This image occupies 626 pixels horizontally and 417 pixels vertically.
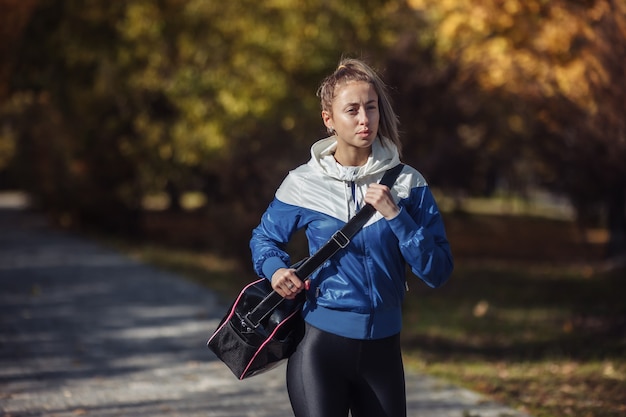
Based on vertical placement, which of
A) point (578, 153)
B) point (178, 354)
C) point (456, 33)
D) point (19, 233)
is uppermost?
point (456, 33)

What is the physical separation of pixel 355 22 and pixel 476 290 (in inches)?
208

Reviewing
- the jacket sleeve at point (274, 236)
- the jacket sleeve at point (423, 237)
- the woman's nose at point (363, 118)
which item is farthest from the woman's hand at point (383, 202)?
the jacket sleeve at point (274, 236)

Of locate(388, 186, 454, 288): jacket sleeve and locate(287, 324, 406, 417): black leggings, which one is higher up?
locate(388, 186, 454, 288): jacket sleeve

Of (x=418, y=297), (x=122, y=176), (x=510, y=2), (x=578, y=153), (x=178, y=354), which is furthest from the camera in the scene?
(x=122, y=176)

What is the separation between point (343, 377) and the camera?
331 cm

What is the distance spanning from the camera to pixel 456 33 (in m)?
14.9

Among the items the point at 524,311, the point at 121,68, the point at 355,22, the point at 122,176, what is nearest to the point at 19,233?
the point at 122,176

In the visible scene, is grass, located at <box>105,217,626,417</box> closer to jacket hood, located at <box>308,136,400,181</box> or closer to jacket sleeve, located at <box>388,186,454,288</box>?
jacket sleeve, located at <box>388,186,454,288</box>

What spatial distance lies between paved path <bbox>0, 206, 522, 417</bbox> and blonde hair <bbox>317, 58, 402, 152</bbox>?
3.50 metres

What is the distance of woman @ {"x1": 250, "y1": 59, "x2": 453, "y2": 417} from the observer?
326cm

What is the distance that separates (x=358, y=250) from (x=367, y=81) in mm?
593

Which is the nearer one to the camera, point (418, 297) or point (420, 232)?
point (420, 232)

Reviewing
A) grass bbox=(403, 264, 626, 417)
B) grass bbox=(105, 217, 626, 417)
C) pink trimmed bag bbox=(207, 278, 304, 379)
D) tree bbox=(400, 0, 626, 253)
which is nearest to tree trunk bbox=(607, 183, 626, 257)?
tree bbox=(400, 0, 626, 253)

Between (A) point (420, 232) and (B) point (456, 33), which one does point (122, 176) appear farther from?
(A) point (420, 232)
